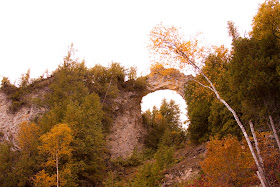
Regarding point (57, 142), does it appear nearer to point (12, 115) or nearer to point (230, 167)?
point (230, 167)

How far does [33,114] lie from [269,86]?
18.4m

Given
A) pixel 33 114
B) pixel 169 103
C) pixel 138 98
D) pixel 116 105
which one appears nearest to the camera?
pixel 33 114

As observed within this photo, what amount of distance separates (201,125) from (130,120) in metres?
9.35

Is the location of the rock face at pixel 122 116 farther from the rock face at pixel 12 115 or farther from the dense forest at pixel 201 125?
the dense forest at pixel 201 125

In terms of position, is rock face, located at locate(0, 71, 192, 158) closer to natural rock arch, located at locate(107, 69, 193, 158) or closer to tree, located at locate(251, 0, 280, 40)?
natural rock arch, located at locate(107, 69, 193, 158)

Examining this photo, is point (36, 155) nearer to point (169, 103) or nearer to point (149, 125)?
point (149, 125)

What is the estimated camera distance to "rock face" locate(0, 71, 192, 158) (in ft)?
62.7

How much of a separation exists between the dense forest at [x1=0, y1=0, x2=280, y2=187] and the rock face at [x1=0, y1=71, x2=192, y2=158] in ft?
2.74

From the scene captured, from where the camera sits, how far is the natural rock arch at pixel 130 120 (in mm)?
22989

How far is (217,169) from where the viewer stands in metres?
8.77

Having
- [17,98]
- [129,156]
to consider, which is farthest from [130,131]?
[17,98]

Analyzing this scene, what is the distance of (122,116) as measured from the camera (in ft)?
81.8

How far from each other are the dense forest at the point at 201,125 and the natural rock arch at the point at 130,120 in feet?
6.15

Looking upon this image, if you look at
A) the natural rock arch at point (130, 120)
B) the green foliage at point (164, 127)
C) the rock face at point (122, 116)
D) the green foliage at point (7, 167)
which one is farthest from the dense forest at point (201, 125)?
the green foliage at point (164, 127)
